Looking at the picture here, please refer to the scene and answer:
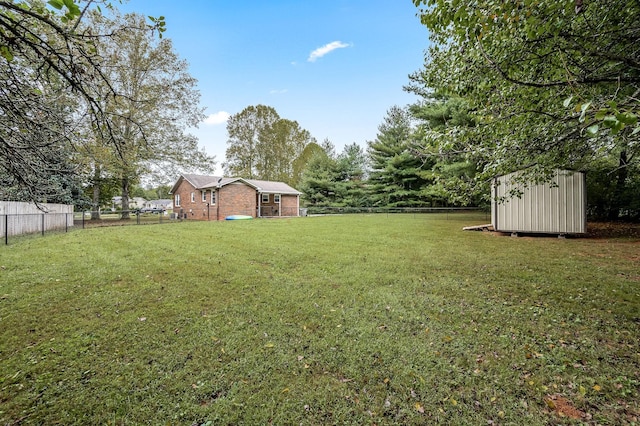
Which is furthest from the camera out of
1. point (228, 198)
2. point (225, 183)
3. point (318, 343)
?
point (228, 198)

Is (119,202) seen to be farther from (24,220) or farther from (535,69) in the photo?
(535,69)

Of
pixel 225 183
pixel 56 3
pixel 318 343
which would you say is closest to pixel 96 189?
pixel 225 183

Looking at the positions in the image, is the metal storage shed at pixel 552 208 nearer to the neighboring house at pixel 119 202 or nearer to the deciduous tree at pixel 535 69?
the deciduous tree at pixel 535 69

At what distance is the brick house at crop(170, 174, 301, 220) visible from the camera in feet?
67.8

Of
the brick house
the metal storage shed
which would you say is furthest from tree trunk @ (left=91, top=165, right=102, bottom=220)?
the metal storage shed

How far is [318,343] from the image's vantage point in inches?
120

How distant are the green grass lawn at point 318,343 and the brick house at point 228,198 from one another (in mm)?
14740

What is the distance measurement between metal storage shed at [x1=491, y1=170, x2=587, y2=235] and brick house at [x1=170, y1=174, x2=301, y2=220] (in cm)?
1722

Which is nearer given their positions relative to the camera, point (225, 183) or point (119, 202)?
point (225, 183)

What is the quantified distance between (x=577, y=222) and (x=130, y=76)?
83.5ft

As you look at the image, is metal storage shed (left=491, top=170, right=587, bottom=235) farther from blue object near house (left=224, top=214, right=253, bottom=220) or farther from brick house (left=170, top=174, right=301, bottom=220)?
brick house (left=170, top=174, right=301, bottom=220)

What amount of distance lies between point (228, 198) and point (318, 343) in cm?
1934

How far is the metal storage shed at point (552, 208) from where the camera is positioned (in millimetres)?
9539

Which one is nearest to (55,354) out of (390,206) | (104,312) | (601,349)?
(104,312)
